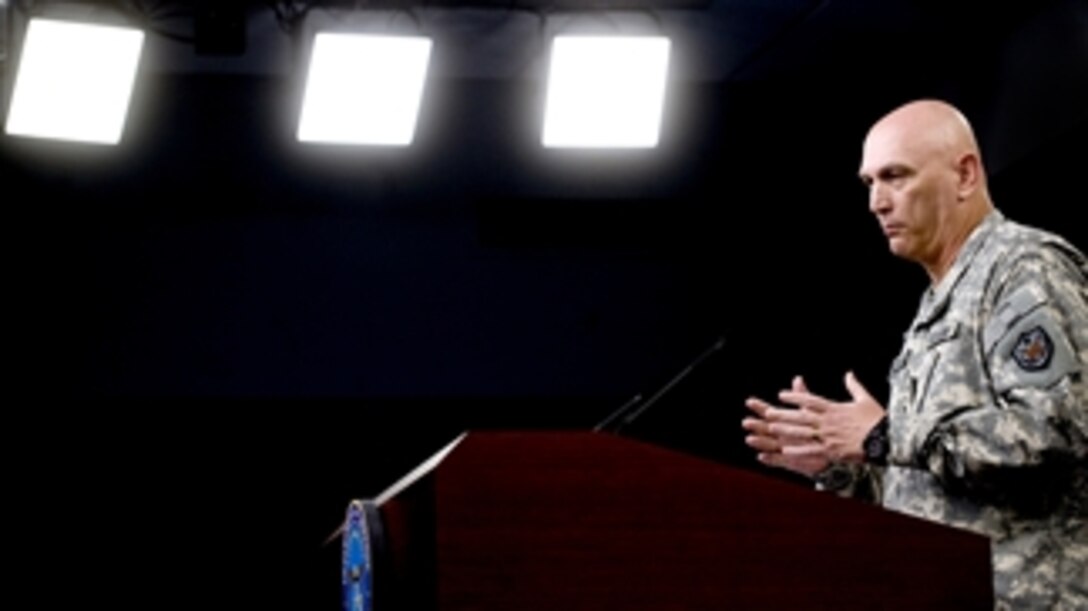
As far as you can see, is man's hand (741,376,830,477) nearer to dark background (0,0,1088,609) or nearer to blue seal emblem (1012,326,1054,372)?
blue seal emblem (1012,326,1054,372)

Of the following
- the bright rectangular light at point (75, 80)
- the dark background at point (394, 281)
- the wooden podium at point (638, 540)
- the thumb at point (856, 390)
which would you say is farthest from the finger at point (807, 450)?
the dark background at point (394, 281)

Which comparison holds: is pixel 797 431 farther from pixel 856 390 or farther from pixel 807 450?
pixel 856 390

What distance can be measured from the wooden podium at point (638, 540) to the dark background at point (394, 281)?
14.2 ft

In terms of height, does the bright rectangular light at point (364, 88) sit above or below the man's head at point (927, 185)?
above

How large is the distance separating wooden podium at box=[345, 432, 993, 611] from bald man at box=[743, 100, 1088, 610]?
0.28 meters

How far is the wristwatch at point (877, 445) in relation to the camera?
6.55ft

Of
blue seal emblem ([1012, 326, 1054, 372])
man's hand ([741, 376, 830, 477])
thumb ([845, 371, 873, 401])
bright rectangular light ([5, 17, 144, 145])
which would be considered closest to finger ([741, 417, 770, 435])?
man's hand ([741, 376, 830, 477])

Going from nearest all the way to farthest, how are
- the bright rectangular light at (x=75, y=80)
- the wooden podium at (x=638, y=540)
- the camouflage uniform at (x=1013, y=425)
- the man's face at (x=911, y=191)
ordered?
the wooden podium at (x=638, y=540)
the camouflage uniform at (x=1013, y=425)
the man's face at (x=911, y=191)
the bright rectangular light at (x=75, y=80)

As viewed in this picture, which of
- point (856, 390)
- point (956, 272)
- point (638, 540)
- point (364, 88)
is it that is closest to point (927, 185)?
point (956, 272)

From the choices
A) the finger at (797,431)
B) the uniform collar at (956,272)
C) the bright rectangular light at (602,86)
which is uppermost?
the bright rectangular light at (602,86)

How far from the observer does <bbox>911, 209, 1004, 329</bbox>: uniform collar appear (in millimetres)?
2275

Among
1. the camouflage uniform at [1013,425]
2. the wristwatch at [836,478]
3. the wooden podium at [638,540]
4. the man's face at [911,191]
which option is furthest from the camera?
the man's face at [911,191]

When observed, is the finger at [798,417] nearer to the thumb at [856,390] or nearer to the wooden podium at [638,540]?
the thumb at [856,390]

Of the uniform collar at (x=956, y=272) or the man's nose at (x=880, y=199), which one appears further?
the man's nose at (x=880, y=199)
